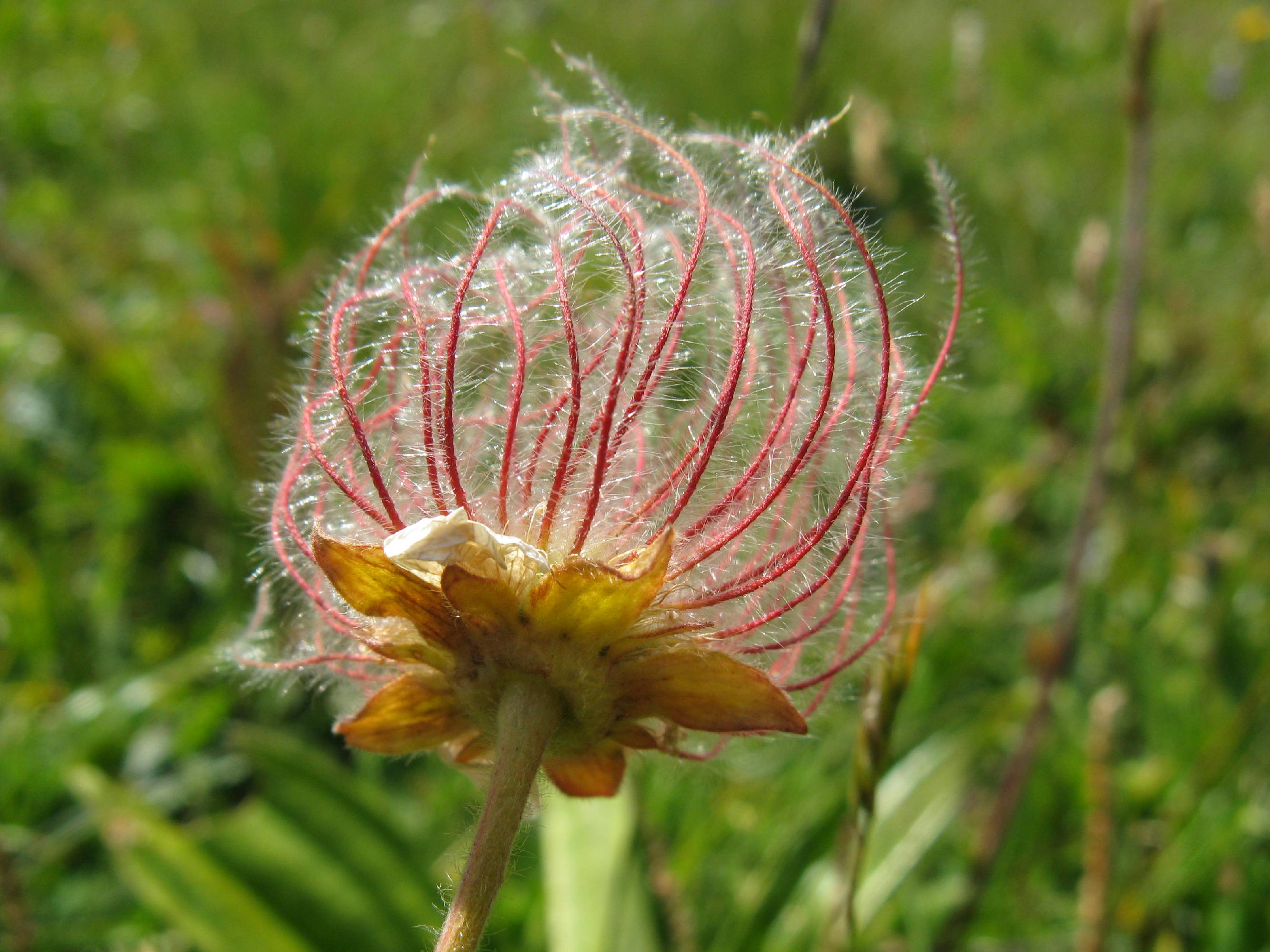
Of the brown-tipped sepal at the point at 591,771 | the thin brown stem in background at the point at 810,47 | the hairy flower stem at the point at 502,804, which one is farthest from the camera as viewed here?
the thin brown stem in background at the point at 810,47

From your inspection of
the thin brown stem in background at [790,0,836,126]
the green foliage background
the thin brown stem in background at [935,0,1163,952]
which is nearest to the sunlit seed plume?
the green foliage background

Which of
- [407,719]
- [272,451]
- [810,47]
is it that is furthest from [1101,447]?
[272,451]

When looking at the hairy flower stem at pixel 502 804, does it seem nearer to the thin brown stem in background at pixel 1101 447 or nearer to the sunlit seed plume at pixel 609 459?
the sunlit seed plume at pixel 609 459

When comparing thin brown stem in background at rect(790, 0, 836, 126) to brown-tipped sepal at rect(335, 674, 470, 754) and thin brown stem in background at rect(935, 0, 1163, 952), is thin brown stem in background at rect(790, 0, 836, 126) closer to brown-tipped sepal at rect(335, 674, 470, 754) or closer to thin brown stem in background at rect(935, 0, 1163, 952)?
thin brown stem in background at rect(935, 0, 1163, 952)

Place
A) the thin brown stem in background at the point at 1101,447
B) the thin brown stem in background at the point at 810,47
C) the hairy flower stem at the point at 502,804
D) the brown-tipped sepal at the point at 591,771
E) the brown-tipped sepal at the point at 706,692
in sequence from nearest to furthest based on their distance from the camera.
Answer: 1. the hairy flower stem at the point at 502,804
2. the brown-tipped sepal at the point at 706,692
3. the brown-tipped sepal at the point at 591,771
4. the thin brown stem in background at the point at 810,47
5. the thin brown stem in background at the point at 1101,447

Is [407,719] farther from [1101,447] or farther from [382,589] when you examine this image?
[1101,447]

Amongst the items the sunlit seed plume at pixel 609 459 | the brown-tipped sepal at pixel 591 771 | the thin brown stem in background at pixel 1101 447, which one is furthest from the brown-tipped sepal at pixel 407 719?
the thin brown stem in background at pixel 1101 447

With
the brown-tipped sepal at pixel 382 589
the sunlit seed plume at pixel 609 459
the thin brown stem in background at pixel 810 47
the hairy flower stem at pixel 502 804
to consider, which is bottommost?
the hairy flower stem at pixel 502 804
